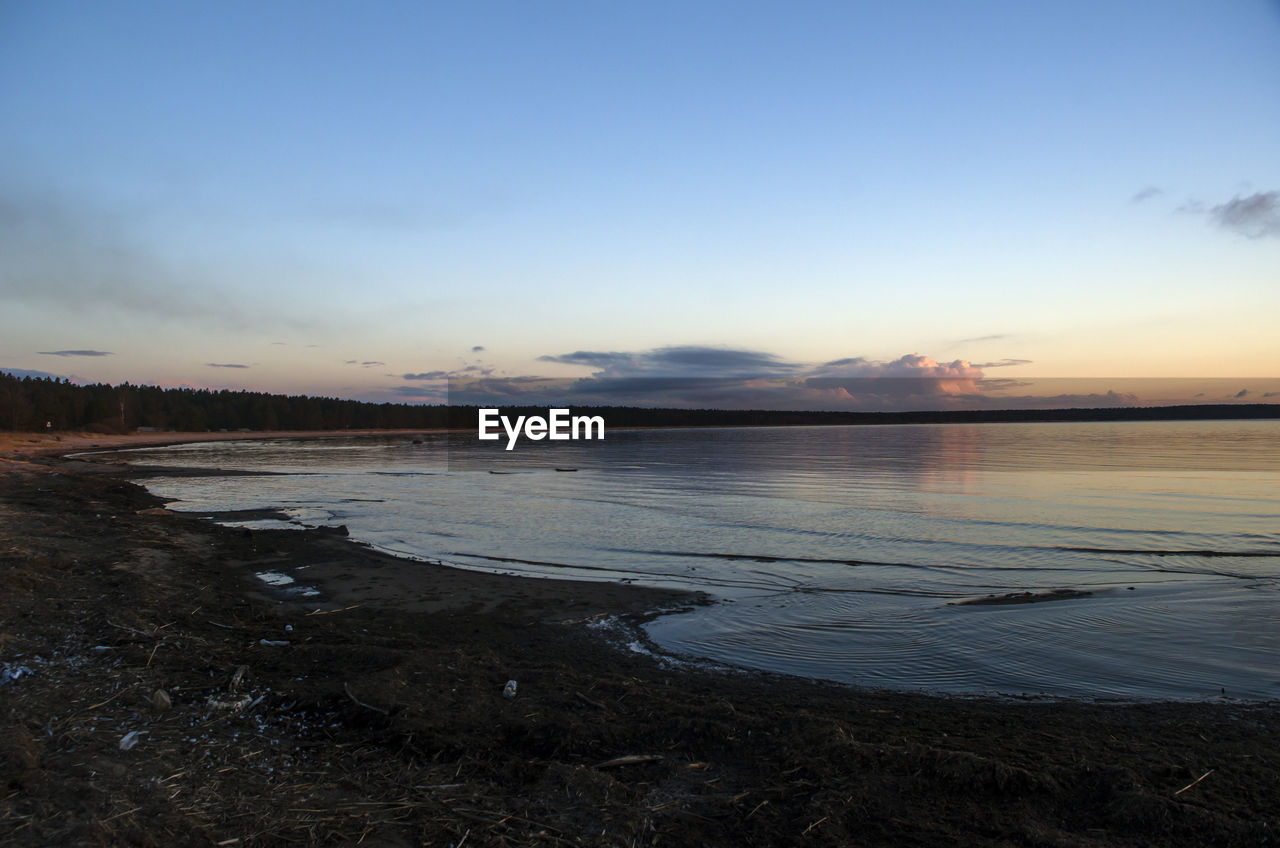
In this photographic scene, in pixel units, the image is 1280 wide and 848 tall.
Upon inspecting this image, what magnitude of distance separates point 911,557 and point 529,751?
1436 centimetres

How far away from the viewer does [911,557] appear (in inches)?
695

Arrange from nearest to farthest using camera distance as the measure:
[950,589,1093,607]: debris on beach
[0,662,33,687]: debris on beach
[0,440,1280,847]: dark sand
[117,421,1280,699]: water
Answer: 1. [0,440,1280,847]: dark sand
2. [0,662,33,687]: debris on beach
3. [117,421,1280,699]: water
4. [950,589,1093,607]: debris on beach

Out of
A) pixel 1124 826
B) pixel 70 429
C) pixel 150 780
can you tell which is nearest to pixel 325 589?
pixel 150 780

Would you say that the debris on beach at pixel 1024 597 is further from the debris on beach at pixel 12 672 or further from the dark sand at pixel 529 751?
the debris on beach at pixel 12 672

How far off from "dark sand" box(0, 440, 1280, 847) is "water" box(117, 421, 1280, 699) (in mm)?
1655

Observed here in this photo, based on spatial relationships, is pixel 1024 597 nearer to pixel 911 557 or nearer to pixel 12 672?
pixel 911 557

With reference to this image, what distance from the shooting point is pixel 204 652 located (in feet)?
25.5

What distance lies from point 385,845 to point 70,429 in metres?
136

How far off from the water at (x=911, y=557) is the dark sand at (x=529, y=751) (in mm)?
1655

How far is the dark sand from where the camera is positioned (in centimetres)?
448

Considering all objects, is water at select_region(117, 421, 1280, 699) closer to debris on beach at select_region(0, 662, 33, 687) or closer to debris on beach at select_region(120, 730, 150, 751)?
debris on beach at select_region(120, 730, 150, 751)

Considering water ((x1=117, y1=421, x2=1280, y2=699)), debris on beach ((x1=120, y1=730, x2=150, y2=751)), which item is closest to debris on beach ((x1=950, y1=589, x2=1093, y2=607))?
water ((x1=117, y1=421, x2=1280, y2=699))

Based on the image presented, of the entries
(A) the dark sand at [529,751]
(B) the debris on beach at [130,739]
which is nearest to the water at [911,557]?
(A) the dark sand at [529,751]

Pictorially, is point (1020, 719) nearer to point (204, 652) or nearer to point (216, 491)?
point (204, 652)
